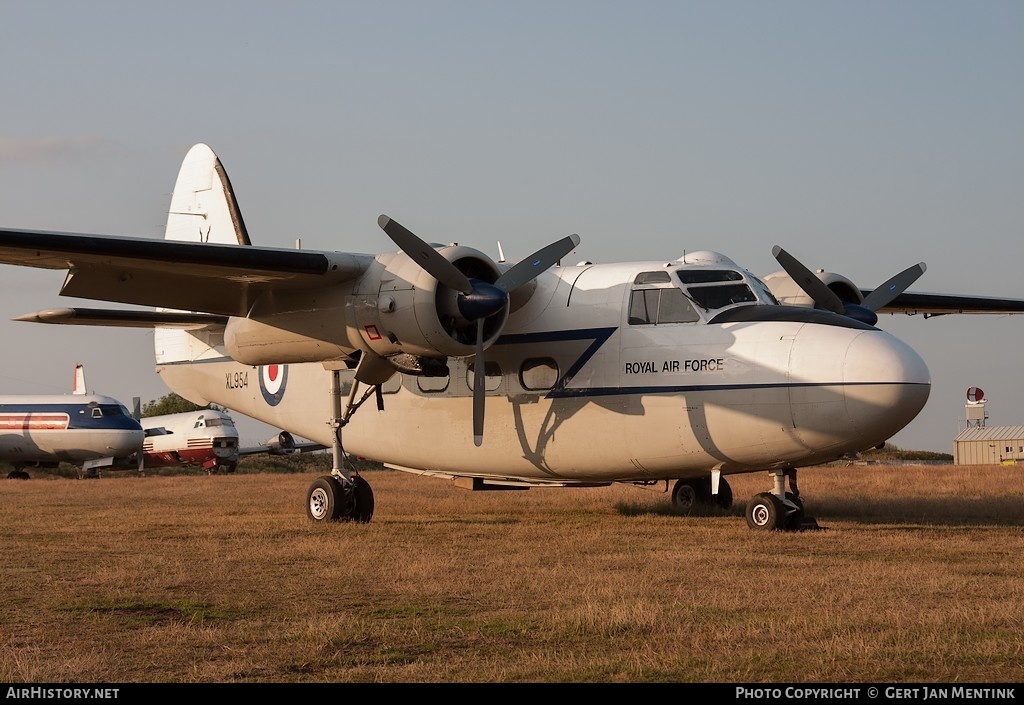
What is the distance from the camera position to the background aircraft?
44750mm

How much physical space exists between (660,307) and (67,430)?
116 ft

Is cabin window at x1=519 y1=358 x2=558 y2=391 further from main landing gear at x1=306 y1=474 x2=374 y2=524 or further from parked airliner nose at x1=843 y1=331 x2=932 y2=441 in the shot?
parked airliner nose at x1=843 y1=331 x2=932 y2=441

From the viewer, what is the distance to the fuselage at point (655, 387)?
532 inches

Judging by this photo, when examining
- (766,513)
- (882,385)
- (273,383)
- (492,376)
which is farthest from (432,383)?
(882,385)

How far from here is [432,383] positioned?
17.6 meters

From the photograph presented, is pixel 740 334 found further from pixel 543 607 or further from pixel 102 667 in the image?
pixel 102 667

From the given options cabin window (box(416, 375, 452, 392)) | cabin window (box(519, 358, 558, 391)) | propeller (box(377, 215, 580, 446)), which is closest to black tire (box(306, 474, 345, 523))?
cabin window (box(416, 375, 452, 392))

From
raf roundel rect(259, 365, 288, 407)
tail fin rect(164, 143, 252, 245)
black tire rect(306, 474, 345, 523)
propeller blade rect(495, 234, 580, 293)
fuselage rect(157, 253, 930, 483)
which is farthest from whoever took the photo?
raf roundel rect(259, 365, 288, 407)

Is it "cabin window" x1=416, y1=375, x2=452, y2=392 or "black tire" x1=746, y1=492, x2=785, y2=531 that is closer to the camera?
"black tire" x1=746, y1=492, x2=785, y2=531

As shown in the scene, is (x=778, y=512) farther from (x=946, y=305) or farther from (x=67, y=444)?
(x=67, y=444)

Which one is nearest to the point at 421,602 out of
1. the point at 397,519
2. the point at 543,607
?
the point at 543,607

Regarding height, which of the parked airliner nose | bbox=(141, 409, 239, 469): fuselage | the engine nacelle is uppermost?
the engine nacelle

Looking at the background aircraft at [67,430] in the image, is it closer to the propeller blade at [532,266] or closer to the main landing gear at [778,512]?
the propeller blade at [532,266]
